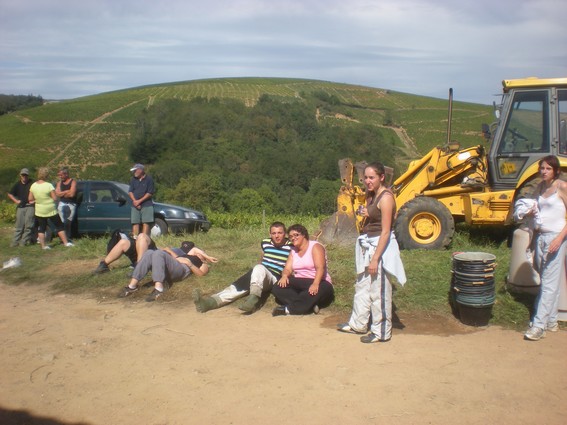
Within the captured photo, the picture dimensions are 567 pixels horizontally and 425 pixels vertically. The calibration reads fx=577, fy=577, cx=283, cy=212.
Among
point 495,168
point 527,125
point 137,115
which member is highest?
point 137,115

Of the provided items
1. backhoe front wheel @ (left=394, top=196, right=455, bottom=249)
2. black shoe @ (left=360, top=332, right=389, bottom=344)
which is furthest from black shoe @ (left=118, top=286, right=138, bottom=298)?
backhoe front wheel @ (left=394, top=196, right=455, bottom=249)

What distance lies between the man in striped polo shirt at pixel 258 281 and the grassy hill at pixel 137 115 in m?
44.3

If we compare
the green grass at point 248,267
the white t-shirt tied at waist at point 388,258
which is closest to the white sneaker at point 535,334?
the green grass at point 248,267

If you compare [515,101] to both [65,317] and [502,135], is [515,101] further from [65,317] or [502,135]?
[65,317]

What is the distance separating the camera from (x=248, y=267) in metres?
7.74

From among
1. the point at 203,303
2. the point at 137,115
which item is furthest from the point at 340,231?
the point at 137,115

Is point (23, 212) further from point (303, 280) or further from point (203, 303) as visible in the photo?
point (303, 280)

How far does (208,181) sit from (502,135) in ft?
122

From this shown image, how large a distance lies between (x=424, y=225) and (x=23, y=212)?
7083 mm

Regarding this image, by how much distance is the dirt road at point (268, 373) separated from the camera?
4129 mm

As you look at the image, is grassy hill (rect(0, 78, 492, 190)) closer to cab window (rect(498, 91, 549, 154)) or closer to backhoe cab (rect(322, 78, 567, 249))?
backhoe cab (rect(322, 78, 567, 249))

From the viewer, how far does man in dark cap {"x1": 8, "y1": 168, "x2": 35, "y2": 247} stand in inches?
413

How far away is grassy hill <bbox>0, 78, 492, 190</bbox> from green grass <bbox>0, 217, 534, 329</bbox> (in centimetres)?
4056

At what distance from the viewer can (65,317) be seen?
646 centimetres
